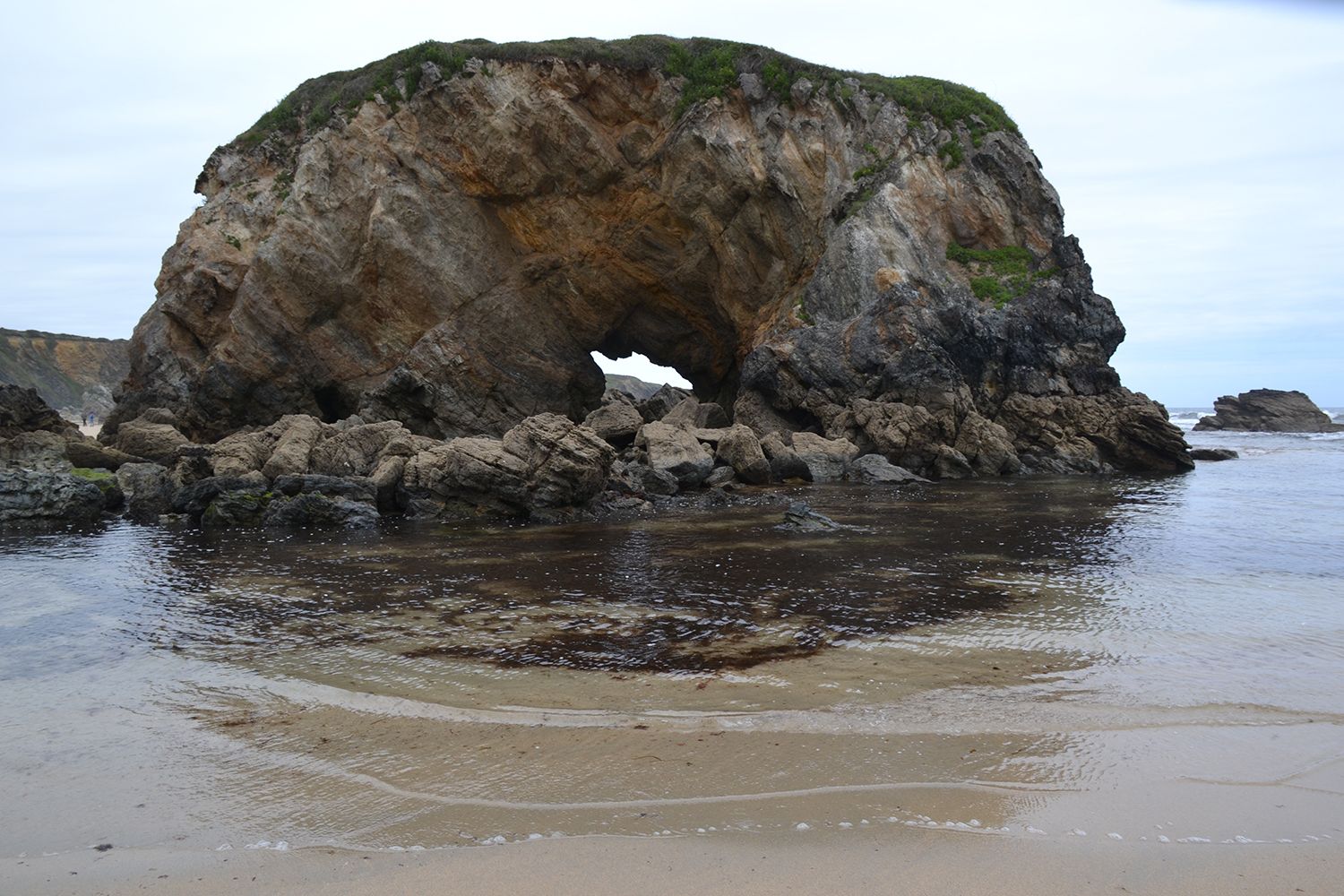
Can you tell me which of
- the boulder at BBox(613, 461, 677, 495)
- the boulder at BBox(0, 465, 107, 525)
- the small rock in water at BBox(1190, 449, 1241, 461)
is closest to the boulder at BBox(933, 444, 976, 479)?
the boulder at BBox(613, 461, 677, 495)

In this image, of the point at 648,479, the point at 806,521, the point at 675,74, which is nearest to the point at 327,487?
the point at 648,479

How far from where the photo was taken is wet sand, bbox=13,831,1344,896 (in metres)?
3.98

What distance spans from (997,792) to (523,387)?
30588 millimetres

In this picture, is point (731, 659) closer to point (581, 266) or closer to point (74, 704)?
point (74, 704)

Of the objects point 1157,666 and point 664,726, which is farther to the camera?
point 1157,666

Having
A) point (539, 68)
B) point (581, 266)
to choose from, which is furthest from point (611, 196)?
point (539, 68)

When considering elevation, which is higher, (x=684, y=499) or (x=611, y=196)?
(x=611, y=196)

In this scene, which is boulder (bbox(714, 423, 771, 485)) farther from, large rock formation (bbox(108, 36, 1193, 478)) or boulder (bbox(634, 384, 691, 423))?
boulder (bbox(634, 384, 691, 423))

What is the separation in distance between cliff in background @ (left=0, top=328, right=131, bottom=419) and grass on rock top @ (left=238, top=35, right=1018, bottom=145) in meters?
55.7

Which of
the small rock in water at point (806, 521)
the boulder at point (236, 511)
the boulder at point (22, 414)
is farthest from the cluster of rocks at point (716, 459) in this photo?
the boulder at point (22, 414)

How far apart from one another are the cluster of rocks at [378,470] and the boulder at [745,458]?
4cm

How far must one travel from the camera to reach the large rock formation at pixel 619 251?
29734mm

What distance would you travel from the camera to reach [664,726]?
6160mm

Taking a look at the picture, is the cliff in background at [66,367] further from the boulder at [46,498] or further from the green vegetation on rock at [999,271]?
the green vegetation on rock at [999,271]
